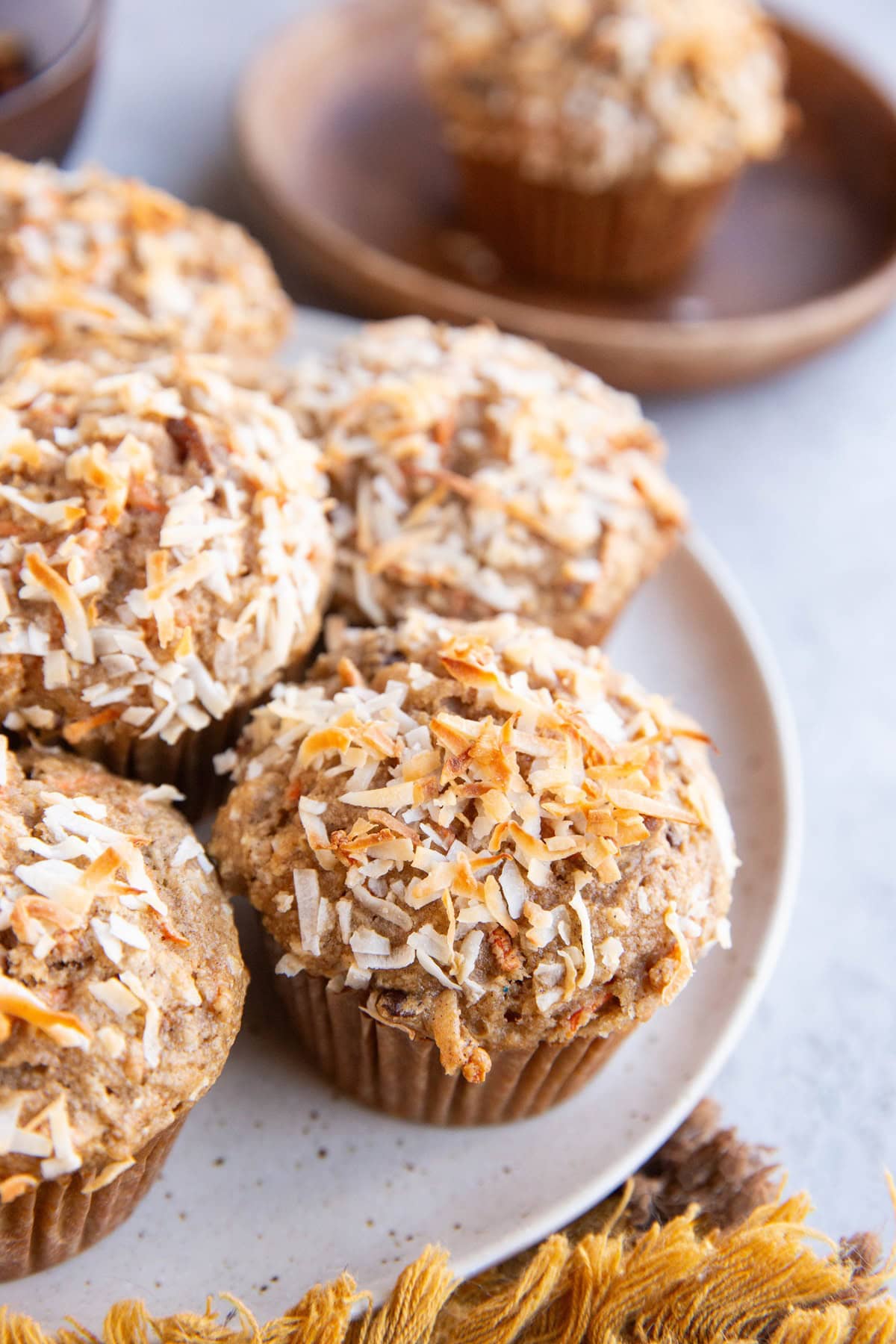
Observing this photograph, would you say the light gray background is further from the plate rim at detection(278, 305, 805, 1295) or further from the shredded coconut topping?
the shredded coconut topping

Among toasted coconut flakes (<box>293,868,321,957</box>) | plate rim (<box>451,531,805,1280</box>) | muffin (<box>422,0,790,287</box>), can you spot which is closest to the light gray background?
plate rim (<box>451,531,805,1280</box>)

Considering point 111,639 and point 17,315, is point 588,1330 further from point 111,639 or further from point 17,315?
point 17,315

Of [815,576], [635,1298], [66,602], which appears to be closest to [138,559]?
[66,602]

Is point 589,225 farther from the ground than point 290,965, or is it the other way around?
point 589,225

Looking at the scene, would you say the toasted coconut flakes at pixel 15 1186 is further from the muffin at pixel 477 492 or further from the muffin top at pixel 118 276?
the muffin top at pixel 118 276

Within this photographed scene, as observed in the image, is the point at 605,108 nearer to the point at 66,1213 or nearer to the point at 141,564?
the point at 141,564

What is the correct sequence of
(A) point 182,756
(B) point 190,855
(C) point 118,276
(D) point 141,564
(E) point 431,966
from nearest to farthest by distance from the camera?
(E) point 431,966 → (B) point 190,855 → (D) point 141,564 → (A) point 182,756 → (C) point 118,276
